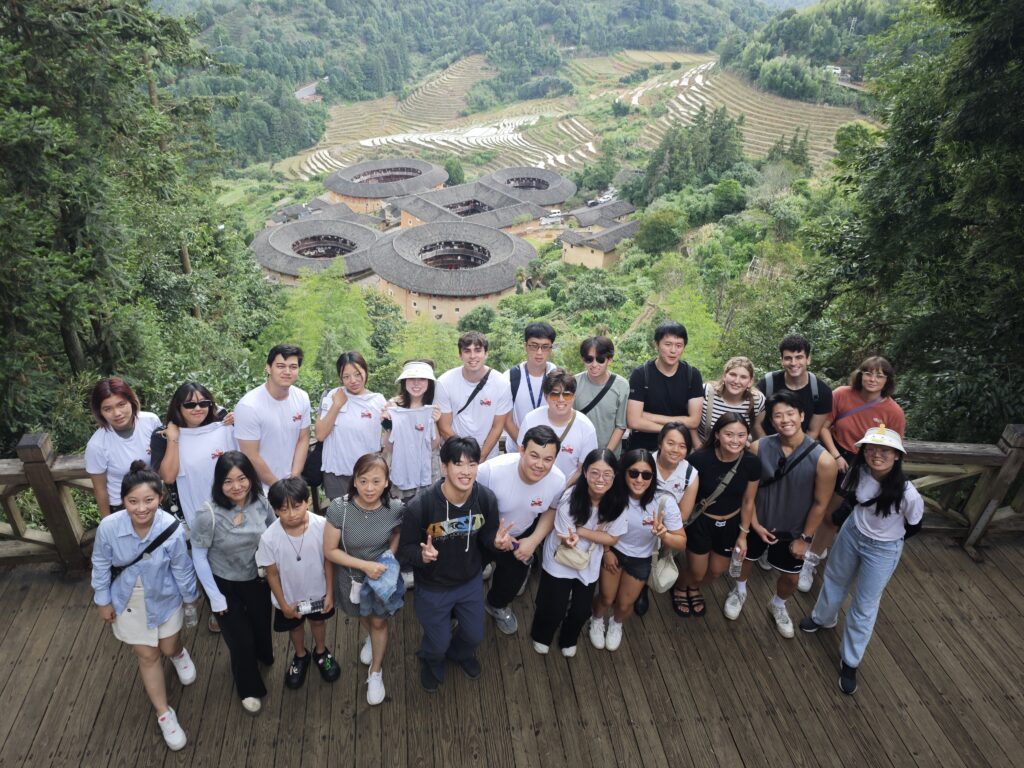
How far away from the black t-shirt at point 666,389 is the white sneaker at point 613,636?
1246mm

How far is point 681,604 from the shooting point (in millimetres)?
3699

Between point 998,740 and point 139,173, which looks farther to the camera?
point 139,173

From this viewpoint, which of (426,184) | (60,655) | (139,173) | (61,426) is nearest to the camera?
(60,655)

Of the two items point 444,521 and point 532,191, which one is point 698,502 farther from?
point 532,191

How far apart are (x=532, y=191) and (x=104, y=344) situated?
4124 cm

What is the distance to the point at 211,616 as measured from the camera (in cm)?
353

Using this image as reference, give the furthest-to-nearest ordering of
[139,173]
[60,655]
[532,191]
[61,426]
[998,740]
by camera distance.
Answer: [532,191] < [139,173] < [61,426] < [60,655] < [998,740]

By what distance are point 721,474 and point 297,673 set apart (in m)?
2.37

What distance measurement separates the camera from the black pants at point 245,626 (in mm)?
2912

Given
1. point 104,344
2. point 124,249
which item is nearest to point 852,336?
point 124,249

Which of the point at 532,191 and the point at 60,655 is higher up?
the point at 60,655

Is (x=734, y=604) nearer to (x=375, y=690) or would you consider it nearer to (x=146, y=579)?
(x=375, y=690)

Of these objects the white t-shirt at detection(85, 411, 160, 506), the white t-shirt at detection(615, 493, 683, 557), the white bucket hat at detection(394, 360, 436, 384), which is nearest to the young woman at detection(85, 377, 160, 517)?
the white t-shirt at detection(85, 411, 160, 506)

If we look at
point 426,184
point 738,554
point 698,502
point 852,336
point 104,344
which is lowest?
point 426,184
